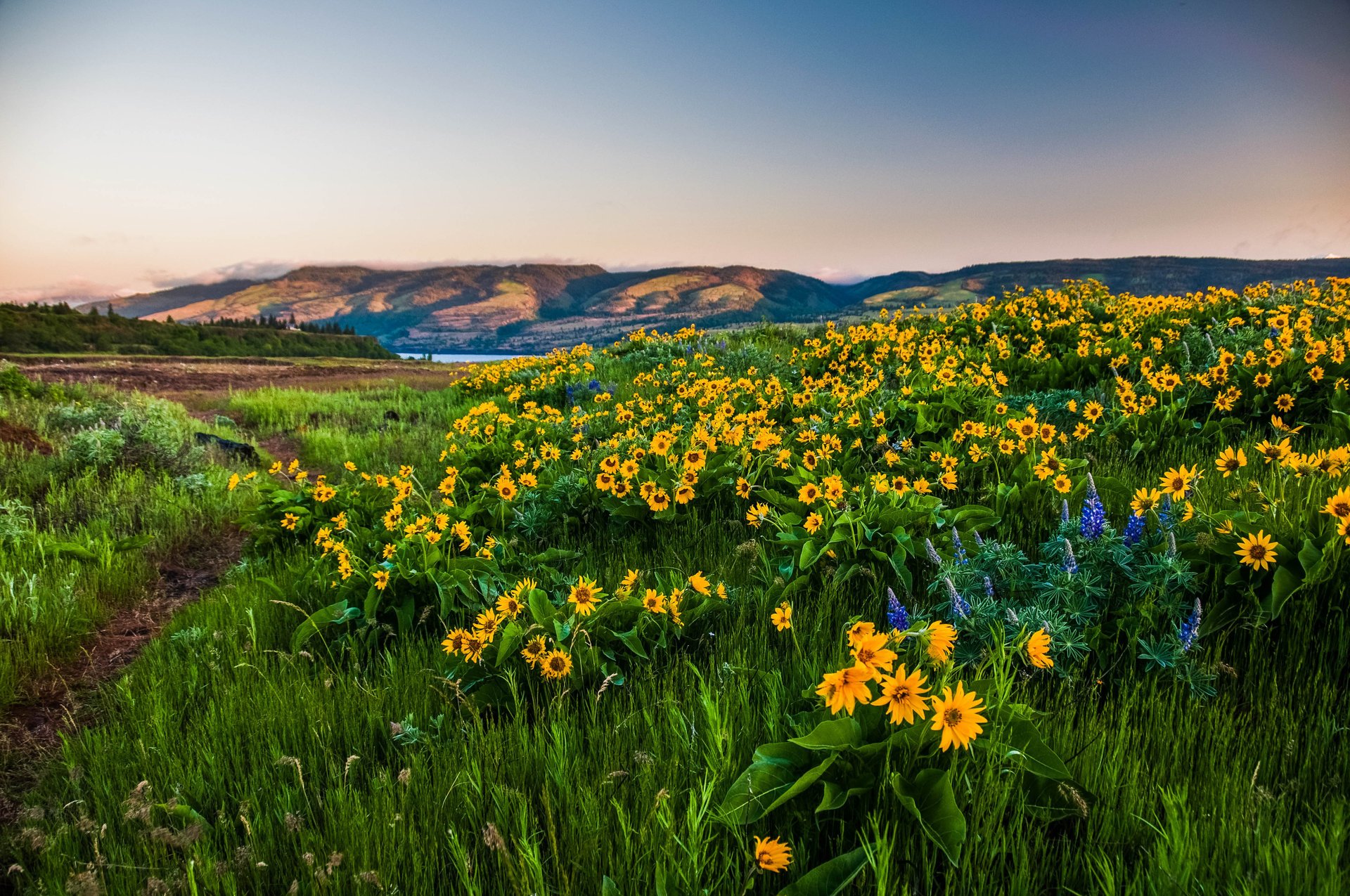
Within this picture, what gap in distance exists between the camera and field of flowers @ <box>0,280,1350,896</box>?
1.41 metres

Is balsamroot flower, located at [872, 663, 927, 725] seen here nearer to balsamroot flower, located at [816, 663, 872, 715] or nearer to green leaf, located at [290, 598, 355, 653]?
balsamroot flower, located at [816, 663, 872, 715]

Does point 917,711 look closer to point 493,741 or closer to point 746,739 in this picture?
point 746,739

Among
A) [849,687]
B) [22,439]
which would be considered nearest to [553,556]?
[849,687]

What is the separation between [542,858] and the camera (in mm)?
1564

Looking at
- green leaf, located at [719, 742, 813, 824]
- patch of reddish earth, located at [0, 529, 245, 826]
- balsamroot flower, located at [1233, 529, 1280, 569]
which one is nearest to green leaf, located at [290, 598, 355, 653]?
patch of reddish earth, located at [0, 529, 245, 826]

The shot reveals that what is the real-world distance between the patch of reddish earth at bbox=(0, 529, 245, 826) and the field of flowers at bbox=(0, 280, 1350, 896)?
22cm

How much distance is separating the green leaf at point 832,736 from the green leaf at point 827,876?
0.22 meters

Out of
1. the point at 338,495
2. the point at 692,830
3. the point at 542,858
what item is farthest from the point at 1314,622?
the point at 338,495

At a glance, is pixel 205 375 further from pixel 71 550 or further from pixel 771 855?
pixel 771 855

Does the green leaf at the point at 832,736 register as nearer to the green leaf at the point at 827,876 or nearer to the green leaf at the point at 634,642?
the green leaf at the point at 827,876

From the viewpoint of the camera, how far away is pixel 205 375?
1911 centimetres

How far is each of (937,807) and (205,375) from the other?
23208 mm

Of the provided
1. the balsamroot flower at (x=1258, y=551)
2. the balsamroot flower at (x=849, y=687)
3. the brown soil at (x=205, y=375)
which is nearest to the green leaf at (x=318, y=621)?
the balsamroot flower at (x=849, y=687)

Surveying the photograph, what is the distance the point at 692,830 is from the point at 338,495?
438 cm
